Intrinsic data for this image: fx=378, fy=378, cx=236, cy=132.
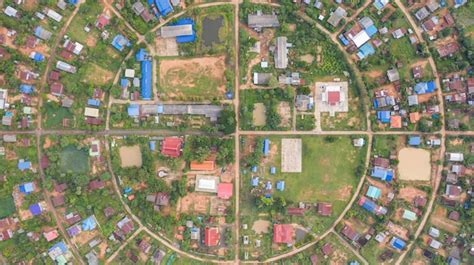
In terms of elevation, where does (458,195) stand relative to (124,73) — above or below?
below

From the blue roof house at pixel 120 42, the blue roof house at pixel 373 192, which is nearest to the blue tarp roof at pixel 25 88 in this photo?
the blue roof house at pixel 120 42

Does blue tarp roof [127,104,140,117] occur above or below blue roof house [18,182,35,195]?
above

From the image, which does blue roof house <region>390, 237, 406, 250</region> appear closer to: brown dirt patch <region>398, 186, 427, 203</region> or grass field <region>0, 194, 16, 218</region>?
brown dirt patch <region>398, 186, 427, 203</region>

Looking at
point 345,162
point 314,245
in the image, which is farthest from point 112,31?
point 314,245

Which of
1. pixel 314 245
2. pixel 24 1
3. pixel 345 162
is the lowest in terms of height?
pixel 314 245

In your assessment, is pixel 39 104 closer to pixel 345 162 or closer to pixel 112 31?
pixel 112 31

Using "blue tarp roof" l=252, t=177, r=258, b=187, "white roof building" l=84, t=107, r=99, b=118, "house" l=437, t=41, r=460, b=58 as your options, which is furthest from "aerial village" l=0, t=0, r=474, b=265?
"house" l=437, t=41, r=460, b=58

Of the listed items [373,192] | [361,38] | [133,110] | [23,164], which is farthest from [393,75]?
[23,164]
